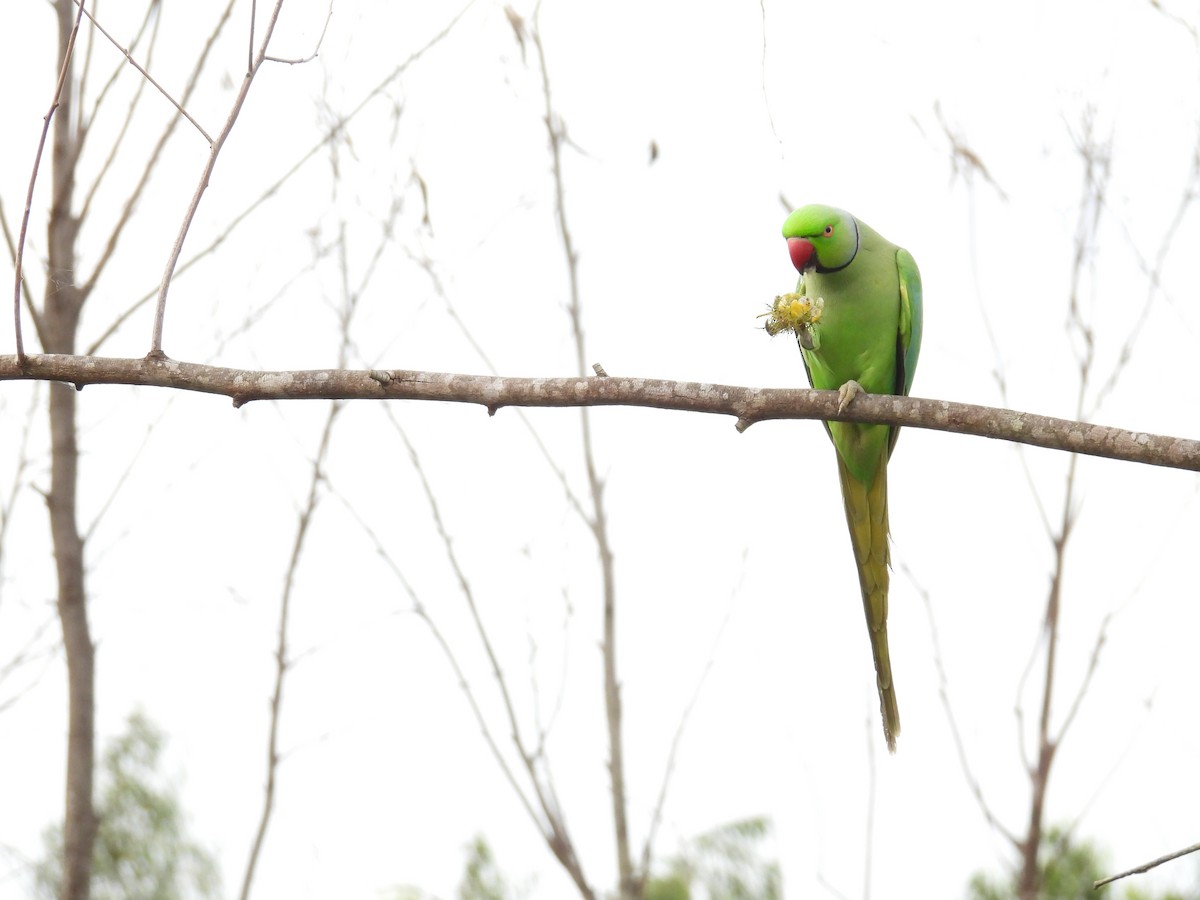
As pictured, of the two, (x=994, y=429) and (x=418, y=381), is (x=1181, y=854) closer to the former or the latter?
(x=994, y=429)

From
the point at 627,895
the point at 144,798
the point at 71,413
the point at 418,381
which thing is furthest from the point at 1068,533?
the point at 144,798

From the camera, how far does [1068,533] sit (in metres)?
3.83

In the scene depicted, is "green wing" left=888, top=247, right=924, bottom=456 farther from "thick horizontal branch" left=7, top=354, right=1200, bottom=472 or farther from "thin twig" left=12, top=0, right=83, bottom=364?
"thin twig" left=12, top=0, right=83, bottom=364

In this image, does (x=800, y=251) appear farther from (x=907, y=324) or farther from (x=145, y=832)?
(x=145, y=832)

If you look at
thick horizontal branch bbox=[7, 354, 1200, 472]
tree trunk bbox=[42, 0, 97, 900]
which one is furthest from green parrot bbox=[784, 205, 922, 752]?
tree trunk bbox=[42, 0, 97, 900]

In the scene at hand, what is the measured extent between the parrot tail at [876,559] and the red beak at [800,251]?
2.54 ft

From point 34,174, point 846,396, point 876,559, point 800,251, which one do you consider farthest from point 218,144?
point 876,559

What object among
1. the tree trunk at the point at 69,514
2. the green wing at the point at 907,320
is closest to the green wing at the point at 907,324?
the green wing at the point at 907,320

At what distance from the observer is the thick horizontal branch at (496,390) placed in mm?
2273

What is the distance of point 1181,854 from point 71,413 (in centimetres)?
335

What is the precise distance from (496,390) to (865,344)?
1.92 meters

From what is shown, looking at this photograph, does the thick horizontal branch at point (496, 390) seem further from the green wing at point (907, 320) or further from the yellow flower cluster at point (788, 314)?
the green wing at point (907, 320)

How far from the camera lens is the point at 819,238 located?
3639 mm

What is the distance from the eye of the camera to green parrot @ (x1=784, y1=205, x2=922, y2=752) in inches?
142
